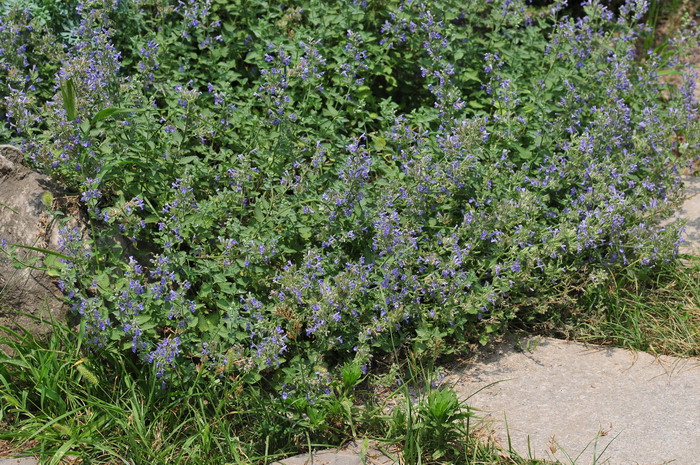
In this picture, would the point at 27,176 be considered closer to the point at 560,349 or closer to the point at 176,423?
the point at 176,423

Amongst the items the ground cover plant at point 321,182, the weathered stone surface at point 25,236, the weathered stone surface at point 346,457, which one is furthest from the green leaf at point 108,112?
the weathered stone surface at point 346,457

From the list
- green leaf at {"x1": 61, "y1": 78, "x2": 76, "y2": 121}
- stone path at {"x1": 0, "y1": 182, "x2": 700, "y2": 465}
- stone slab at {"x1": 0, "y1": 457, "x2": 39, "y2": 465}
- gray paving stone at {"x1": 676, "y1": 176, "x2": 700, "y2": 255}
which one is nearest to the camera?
stone slab at {"x1": 0, "y1": 457, "x2": 39, "y2": 465}

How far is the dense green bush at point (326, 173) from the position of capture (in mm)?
3625

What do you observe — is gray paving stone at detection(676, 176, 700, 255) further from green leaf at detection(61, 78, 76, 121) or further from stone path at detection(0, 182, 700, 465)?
green leaf at detection(61, 78, 76, 121)

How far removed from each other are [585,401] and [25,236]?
2875 millimetres

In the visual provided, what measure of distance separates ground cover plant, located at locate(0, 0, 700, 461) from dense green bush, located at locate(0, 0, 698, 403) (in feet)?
0.05

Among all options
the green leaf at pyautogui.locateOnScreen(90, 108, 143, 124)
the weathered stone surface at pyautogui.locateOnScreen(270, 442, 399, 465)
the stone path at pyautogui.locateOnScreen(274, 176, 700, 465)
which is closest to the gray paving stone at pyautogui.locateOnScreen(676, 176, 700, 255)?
the stone path at pyautogui.locateOnScreen(274, 176, 700, 465)

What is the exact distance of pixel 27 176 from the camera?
13.3ft

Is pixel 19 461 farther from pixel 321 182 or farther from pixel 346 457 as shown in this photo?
pixel 321 182

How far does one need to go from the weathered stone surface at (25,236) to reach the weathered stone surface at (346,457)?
1365 mm

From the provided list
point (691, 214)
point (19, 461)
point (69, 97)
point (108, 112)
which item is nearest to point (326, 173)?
point (108, 112)

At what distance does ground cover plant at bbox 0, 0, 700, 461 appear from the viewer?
357 cm

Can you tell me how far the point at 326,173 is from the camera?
4324 mm

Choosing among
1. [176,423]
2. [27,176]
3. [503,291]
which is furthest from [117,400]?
[503,291]
